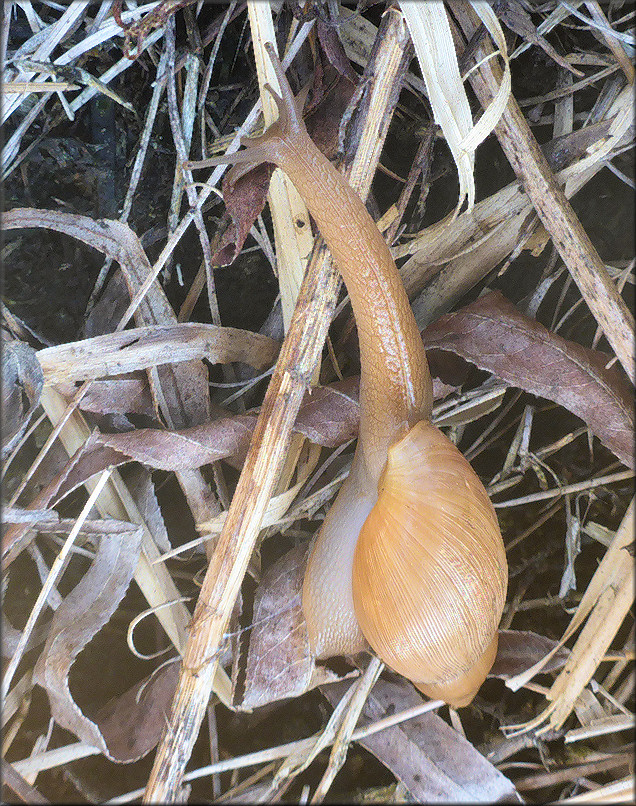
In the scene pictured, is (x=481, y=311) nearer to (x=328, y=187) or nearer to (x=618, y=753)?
(x=328, y=187)

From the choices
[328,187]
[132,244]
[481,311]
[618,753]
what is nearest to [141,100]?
[132,244]

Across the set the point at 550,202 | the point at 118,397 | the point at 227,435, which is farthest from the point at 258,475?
the point at 550,202

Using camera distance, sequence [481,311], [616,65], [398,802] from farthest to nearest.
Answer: [481,311], [616,65], [398,802]

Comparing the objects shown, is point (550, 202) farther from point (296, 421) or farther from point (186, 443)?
point (186, 443)

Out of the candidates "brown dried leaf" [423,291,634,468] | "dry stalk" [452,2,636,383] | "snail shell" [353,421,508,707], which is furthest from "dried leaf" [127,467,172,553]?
"dry stalk" [452,2,636,383]

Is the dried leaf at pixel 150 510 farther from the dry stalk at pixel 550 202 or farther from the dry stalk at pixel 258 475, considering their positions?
the dry stalk at pixel 550 202

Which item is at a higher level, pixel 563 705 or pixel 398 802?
pixel 398 802
